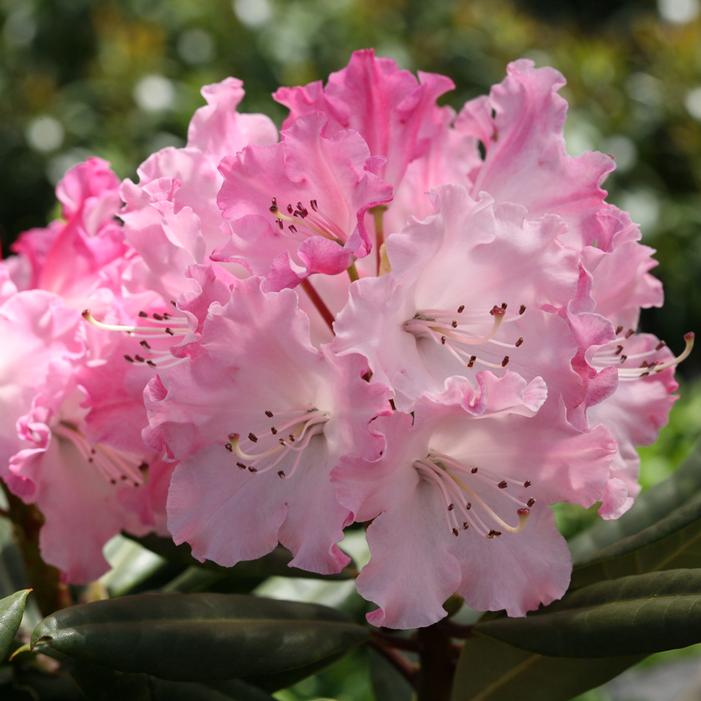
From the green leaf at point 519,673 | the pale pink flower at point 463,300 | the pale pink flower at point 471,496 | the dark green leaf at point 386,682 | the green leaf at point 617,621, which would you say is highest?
the pale pink flower at point 463,300

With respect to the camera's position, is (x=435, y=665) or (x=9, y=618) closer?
(x=9, y=618)

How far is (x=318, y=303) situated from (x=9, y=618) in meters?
0.24

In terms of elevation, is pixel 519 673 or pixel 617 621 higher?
pixel 617 621

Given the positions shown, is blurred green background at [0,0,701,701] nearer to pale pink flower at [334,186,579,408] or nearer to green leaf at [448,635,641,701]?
green leaf at [448,635,641,701]

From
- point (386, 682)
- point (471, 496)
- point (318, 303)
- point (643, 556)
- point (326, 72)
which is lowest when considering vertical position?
point (326, 72)

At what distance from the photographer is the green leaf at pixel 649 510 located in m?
0.80

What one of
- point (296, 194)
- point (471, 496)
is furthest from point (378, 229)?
point (471, 496)

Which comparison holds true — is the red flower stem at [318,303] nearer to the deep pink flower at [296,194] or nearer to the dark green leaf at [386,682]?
the deep pink flower at [296,194]

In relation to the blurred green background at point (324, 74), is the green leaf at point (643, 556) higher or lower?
Answer: higher

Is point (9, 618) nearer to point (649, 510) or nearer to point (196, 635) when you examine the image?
point (196, 635)

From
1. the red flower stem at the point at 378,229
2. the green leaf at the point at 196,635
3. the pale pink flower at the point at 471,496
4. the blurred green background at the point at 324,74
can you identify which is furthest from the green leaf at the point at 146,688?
the blurred green background at the point at 324,74

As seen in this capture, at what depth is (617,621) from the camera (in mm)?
647

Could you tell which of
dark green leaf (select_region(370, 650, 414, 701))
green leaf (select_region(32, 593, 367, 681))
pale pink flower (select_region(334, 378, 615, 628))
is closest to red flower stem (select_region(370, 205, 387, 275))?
pale pink flower (select_region(334, 378, 615, 628))

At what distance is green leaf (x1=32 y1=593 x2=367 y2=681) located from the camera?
2.06 feet
